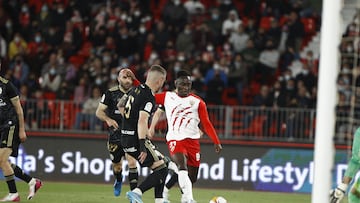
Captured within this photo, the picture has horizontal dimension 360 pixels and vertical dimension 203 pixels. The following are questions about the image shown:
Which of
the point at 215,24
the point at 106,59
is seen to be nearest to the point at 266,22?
the point at 215,24

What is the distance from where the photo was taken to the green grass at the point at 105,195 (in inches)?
597

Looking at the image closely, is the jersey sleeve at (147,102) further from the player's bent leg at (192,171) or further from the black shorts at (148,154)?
the player's bent leg at (192,171)

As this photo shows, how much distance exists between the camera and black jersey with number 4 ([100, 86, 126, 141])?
14969 millimetres

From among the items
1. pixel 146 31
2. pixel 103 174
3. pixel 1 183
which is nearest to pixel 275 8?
pixel 146 31

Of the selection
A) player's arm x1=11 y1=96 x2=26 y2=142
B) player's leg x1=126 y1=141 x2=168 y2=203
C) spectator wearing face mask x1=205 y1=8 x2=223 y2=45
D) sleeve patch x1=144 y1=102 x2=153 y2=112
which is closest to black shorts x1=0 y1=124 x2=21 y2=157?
player's arm x1=11 y1=96 x2=26 y2=142

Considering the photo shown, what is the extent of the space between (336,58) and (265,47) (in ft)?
52.1

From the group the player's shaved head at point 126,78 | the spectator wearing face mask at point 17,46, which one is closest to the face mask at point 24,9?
the spectator wearing face mask at point 17,46

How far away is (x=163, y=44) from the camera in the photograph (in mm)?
24141

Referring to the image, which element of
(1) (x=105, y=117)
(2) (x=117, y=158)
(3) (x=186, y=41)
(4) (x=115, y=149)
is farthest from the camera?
(3) (x=186, y=41)

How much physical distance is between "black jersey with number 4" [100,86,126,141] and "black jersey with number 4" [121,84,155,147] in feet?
7.57

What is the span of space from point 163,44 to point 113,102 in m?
9.28

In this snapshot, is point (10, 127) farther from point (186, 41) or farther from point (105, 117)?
point (186, 41)

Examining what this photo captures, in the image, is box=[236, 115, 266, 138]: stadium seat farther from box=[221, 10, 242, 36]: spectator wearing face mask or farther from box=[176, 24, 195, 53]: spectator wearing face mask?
box=[221, 10, 242, 36]: spectator wearing face mask

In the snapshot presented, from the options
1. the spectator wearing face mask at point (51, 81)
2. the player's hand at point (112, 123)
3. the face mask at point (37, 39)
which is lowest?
the player's hand at point (112, 123)
